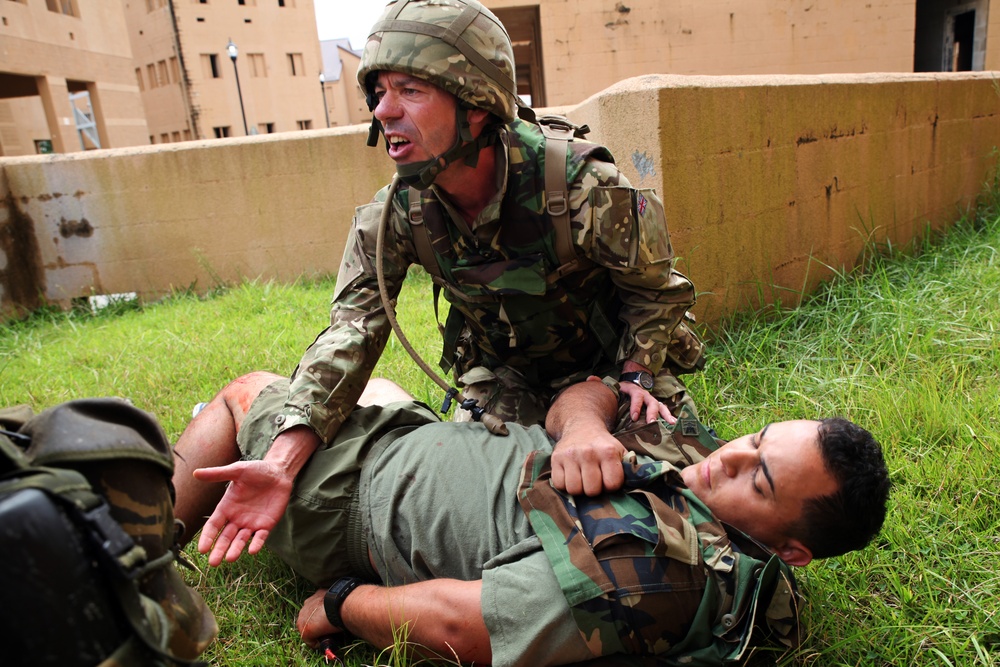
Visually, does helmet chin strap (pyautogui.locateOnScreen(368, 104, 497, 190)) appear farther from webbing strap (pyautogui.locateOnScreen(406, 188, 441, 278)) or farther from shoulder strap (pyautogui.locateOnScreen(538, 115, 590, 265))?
shoulder strap (pyautogui.locateOnScreen(538, 115, 590, 265))

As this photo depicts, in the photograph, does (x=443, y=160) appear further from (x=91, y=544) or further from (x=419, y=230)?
(x=91, y=544)

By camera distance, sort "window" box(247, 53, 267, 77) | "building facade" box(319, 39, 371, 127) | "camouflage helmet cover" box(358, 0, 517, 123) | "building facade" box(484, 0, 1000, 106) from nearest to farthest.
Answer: "camouflage helmet cover" box(358, 0, 517, 123) → "building facade" box(484, 0, 1000, 106) → "window" box(247, 53, 267, 77) → "building facade" box(319, 39, 371, 127)

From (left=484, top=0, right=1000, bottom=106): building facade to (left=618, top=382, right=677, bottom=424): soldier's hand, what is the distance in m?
7.38

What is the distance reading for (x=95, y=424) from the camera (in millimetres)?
993

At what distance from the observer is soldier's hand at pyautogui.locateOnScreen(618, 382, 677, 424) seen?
2.14 meters

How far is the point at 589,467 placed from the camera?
5.54ft

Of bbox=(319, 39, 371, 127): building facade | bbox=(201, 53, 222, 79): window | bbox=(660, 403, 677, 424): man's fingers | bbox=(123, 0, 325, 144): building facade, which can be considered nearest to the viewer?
bbox=(660, 403, 677, 424): man's fingers

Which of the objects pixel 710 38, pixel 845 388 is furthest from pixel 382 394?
pixel 710 38

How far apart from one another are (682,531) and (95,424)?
3.73 ft

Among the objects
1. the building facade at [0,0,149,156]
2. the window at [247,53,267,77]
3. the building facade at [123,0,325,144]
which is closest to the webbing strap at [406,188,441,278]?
the building facade at [0,0,149,156]

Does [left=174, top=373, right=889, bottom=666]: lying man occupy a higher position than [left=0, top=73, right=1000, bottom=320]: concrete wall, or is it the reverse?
[left=0, top=73, right=1000, bottom=320]: concrete wall

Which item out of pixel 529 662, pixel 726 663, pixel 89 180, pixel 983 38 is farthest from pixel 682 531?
pixel 983 38

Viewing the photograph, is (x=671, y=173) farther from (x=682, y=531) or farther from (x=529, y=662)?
(x=529, y=662)

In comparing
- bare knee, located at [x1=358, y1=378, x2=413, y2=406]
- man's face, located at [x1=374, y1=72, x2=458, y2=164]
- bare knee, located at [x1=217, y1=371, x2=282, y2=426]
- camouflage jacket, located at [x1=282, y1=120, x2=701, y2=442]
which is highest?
man's face, located at [x1=374, y1=72, x2=458, y2=164]
